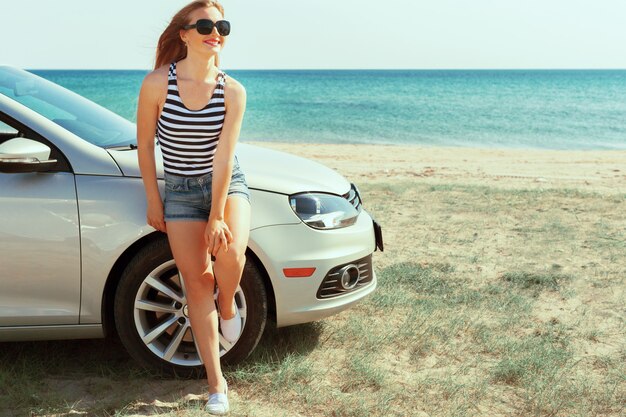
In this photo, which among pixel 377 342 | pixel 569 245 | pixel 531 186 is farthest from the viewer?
pixel 531 186

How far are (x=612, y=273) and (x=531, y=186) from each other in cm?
561

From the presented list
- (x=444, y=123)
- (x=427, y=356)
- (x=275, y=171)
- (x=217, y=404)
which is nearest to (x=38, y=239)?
(x=217, y=404)

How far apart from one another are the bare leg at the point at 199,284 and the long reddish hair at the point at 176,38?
744 mm

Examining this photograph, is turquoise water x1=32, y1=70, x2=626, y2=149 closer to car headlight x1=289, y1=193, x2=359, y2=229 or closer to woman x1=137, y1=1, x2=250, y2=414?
car headlight x1=289, y1=193, x2=359, y2=229

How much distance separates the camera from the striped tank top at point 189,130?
309 cm

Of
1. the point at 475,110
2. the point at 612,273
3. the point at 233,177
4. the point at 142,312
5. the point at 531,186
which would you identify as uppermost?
the point at 233,177

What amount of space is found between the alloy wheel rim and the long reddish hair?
38.0 inches

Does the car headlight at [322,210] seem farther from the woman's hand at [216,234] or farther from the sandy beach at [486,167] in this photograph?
the sandy beach at [486,167]

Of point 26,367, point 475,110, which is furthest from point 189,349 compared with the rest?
point 475,110

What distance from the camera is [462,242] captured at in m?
6.97

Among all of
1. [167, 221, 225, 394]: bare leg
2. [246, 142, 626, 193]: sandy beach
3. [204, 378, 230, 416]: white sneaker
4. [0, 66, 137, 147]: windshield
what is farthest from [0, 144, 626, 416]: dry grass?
[246, 142, 626, 193]: sandy beach

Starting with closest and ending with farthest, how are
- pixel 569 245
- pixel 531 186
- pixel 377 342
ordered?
pixel 377 342 → pixel 569 245 → pixel 531 186

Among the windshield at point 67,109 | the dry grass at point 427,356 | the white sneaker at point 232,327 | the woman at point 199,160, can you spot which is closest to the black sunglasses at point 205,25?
the woman at point 199,160

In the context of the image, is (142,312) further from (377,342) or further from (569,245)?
(569,245)
